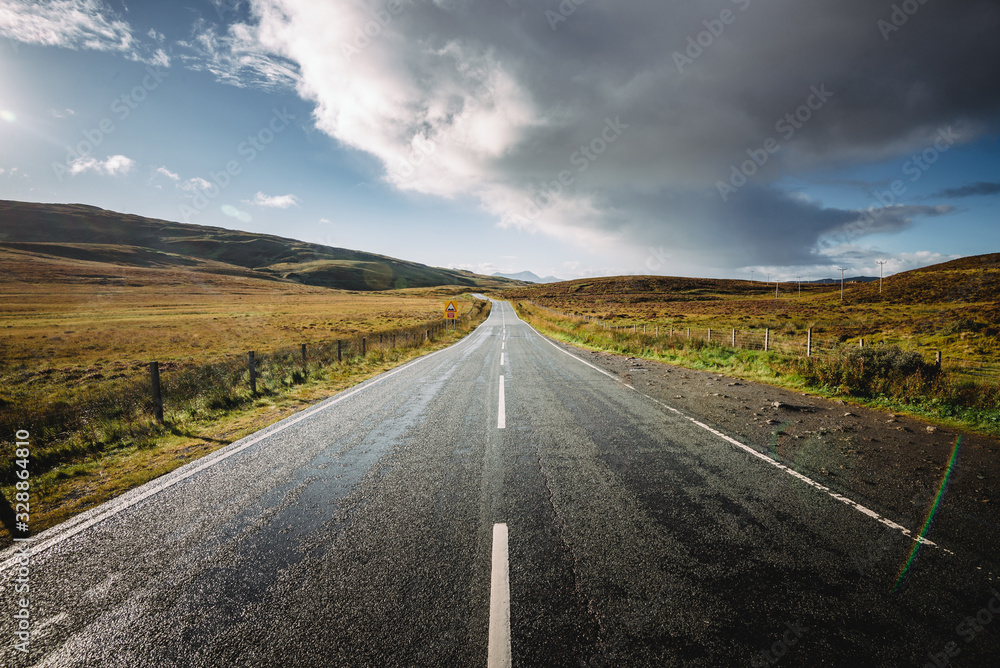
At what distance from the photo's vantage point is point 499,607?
256 centimetres

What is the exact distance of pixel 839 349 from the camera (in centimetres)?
1094

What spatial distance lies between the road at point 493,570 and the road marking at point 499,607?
13 mm

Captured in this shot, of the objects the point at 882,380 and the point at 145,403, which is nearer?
the point at 145,403

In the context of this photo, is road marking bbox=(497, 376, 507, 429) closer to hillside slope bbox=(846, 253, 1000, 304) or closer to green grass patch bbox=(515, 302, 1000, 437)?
green grass patch bbox=(515, 302, 1000, 437)

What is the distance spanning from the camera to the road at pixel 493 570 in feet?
7.50

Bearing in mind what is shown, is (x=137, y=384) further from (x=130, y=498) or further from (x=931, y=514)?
(x=931, y=514)

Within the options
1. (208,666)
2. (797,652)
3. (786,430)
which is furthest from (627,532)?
(786,430)

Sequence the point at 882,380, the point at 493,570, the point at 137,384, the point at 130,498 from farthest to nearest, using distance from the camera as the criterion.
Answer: the point at 137,384 → the point at 882,380 → the point at 130,498 → the point at 493,570

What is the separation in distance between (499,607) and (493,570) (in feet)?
1.31

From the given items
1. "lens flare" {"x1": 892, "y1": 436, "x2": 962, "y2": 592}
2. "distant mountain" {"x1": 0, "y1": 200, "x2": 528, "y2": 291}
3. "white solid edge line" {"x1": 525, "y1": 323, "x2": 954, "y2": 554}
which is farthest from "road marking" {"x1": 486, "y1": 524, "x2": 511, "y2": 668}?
"distant mountain" {"x1": 0, "y1": 200, "x2": 528, "y2": 291}

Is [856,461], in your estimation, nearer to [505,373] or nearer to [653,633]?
[653,633]

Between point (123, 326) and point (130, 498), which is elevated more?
point (130, 498)

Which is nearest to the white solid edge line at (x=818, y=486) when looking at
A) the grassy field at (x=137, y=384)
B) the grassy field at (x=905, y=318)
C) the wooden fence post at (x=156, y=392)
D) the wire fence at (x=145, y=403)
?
the grassy field at (x=137, y=384)

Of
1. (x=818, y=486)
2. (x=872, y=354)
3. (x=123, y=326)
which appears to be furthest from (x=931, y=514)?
(x=123, y=326)
